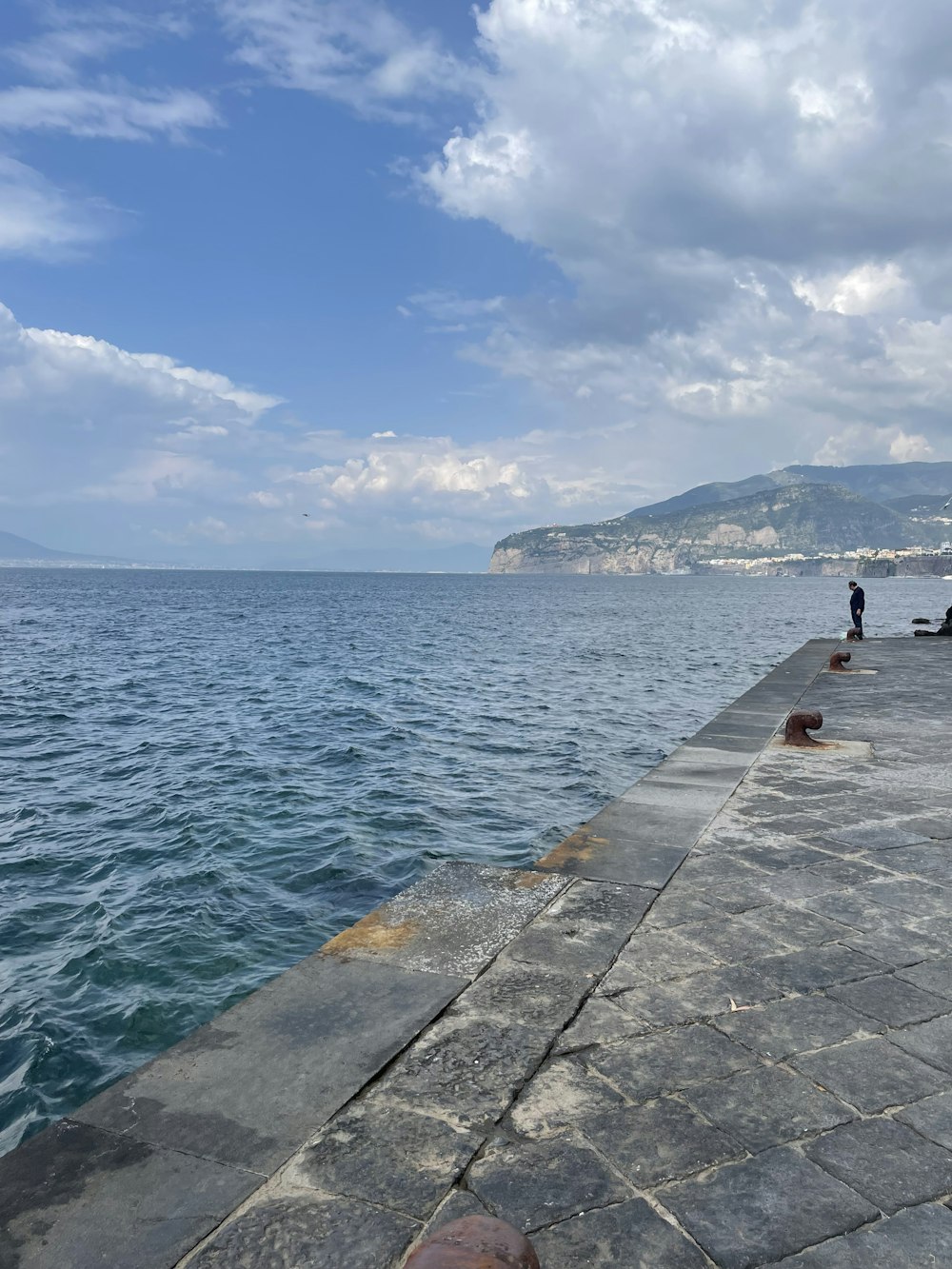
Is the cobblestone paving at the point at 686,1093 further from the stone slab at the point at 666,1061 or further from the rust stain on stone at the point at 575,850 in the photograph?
the rust stain on stone at the point at 575,850

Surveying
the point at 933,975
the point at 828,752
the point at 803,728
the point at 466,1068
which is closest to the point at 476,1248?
the point at 466,1068

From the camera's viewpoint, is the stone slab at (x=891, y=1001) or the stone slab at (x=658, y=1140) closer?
the stone slab at (x=658, y=1140)

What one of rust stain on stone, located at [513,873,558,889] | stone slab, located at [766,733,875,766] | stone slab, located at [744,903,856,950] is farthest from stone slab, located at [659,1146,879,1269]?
stone slab, located at [766,733,875,766]

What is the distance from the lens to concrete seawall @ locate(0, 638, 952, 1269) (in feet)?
6.58

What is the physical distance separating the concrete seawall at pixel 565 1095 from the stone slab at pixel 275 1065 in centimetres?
1

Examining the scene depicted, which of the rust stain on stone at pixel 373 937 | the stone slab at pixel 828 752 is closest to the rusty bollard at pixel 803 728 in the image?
the stone slab at pixel 828 752

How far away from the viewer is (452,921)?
389cm

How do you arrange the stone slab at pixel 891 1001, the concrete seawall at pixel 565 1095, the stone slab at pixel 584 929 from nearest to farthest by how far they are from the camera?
the concrete seawall at pixel 565 1095, the stone slab at pixel 891 1001, the stone slab at pixel 584 929

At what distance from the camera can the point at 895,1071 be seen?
263 centimetres

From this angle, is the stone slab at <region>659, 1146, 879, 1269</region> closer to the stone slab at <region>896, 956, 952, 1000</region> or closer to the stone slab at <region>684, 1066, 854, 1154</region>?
the stone slab at <region>684, 1066, 854, 1154</region>

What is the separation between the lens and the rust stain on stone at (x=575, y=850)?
4652 millimetres

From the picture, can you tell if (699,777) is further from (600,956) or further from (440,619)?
(440,619)

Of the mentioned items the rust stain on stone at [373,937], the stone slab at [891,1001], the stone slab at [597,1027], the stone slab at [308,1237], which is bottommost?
the rust stain on stone at [373,937]

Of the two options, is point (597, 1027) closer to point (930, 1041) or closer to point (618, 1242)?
point (618, 1242)
